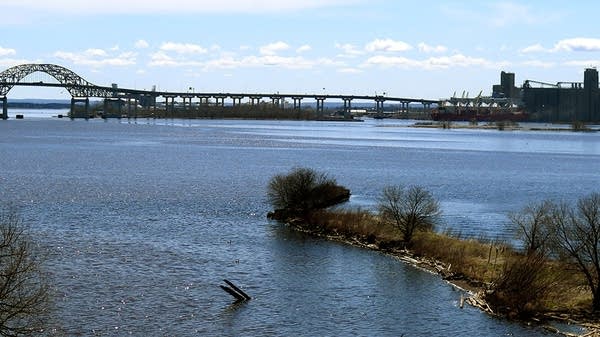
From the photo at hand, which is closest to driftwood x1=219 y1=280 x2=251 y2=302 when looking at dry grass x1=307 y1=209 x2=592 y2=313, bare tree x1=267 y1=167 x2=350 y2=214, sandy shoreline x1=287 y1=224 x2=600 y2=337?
sandy shoreline x1=287 y1=224 x2=600 y2=337

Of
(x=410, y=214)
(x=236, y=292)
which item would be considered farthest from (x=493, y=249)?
(x=236, y=292)

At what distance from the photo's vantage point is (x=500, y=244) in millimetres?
38094

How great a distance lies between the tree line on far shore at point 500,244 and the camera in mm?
28266

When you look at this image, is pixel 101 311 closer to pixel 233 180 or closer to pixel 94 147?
pixel 233 180

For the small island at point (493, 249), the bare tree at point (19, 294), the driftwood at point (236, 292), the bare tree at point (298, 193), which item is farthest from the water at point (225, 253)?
the bare tree at point (298, 193)

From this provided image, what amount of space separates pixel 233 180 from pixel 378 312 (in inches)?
1849

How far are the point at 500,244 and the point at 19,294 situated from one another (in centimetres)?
2207

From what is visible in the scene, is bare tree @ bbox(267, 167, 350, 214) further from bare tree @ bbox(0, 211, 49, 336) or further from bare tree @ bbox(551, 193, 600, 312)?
bare tree @ bbox(551, 193, 600, 312)

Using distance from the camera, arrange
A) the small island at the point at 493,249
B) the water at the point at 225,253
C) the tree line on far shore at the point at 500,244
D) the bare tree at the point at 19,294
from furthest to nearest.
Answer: the tree line on far shore at the point at 500,244, the small island at the point at 493,249, the water at the point at 225,253, the bare tree at the point at 19,294

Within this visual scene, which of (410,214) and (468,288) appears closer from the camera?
(468,288)

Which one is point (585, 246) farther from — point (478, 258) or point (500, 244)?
point (500, 244)

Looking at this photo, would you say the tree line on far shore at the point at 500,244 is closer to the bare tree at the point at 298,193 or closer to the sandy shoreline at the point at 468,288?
the bare tree at the point at 298,193

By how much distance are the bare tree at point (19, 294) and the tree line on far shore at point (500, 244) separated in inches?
555

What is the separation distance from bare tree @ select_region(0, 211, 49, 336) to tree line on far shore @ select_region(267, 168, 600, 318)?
1409 cm
